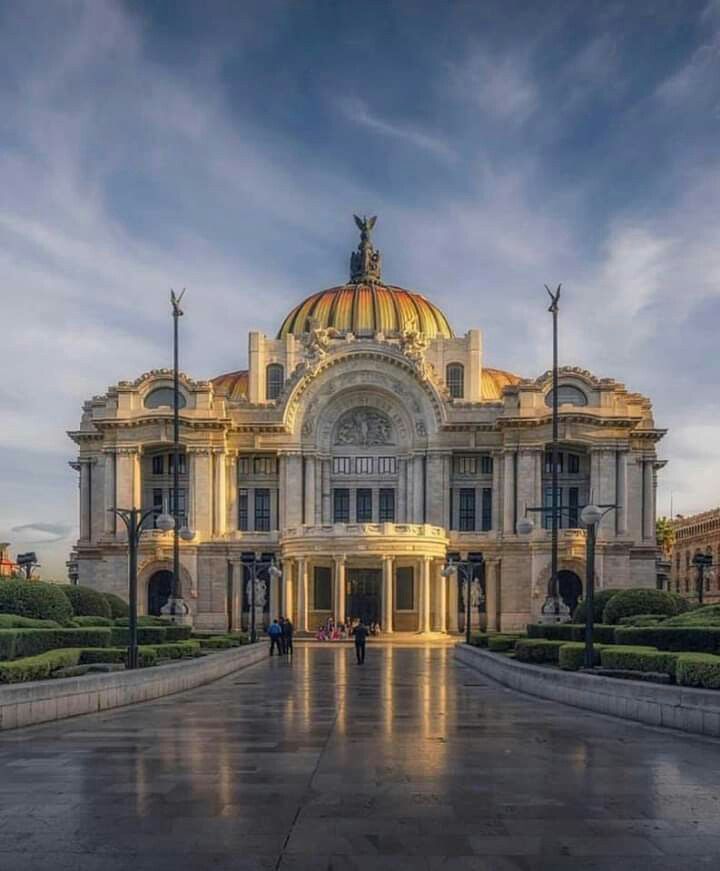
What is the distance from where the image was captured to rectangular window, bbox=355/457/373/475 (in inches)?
3044

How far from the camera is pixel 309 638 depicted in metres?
65.2

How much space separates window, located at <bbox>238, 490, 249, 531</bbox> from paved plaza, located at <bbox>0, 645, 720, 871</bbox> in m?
55.0

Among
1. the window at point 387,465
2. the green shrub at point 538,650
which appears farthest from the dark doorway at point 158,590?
the green shrub at point 538,650

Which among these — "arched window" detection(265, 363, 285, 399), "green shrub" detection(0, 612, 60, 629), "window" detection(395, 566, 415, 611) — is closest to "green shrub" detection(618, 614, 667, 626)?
"green shrub" detection(0, 612, 60, 629)

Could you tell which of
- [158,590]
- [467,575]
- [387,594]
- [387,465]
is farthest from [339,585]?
[467,575]

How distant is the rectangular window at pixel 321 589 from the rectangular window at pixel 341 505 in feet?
18.6

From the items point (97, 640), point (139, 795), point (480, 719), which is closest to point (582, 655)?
point (480, 719)

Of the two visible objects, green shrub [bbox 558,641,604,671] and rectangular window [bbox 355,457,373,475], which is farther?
rectangular window [bbox 355,457,373,475]

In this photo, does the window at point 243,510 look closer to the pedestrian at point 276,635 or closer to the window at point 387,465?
the window at point 387,465

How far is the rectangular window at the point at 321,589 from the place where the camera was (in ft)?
235

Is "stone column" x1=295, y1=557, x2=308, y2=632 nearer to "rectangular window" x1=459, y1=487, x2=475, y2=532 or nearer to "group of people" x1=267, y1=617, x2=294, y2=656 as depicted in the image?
"rectangular window" x1=459, y1=487, x2=475, y2=532

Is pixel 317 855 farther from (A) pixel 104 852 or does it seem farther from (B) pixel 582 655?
(B) pixel 582 655

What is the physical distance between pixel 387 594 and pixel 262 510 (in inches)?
556

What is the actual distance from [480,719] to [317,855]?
11469 millimetres
